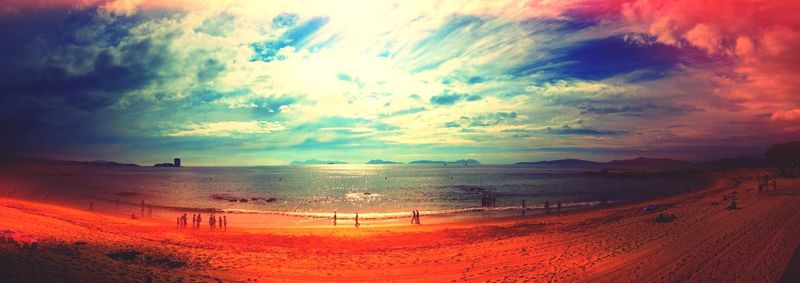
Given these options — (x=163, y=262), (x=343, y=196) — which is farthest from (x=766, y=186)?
(x=163, y=262)

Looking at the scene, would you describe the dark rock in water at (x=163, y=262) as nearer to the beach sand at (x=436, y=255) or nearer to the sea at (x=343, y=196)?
the beach sand at (x=436, y=255)

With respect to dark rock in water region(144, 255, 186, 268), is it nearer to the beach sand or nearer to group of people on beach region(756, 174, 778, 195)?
the beach sand

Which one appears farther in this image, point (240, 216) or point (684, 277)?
point (240, 216)

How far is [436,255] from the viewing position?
20797 mm

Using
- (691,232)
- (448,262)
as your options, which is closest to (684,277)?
(448,262)

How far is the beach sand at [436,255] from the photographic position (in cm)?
1448

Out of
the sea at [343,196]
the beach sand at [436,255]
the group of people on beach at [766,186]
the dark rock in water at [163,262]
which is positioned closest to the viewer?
the beach sand at [436,255]

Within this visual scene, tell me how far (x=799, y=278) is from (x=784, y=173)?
9507 cm

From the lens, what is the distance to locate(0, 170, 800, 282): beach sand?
1448cm

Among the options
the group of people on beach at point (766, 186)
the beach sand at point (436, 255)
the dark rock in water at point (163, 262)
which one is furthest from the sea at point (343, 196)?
the dark rock in water at point (163, 262)

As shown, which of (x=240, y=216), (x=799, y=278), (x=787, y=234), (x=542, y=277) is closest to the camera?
(x=799, y=278)

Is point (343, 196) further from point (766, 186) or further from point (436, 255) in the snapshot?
point (766, 186)

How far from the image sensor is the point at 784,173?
269 ft

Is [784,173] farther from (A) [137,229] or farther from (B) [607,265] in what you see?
(A) [137,229]
